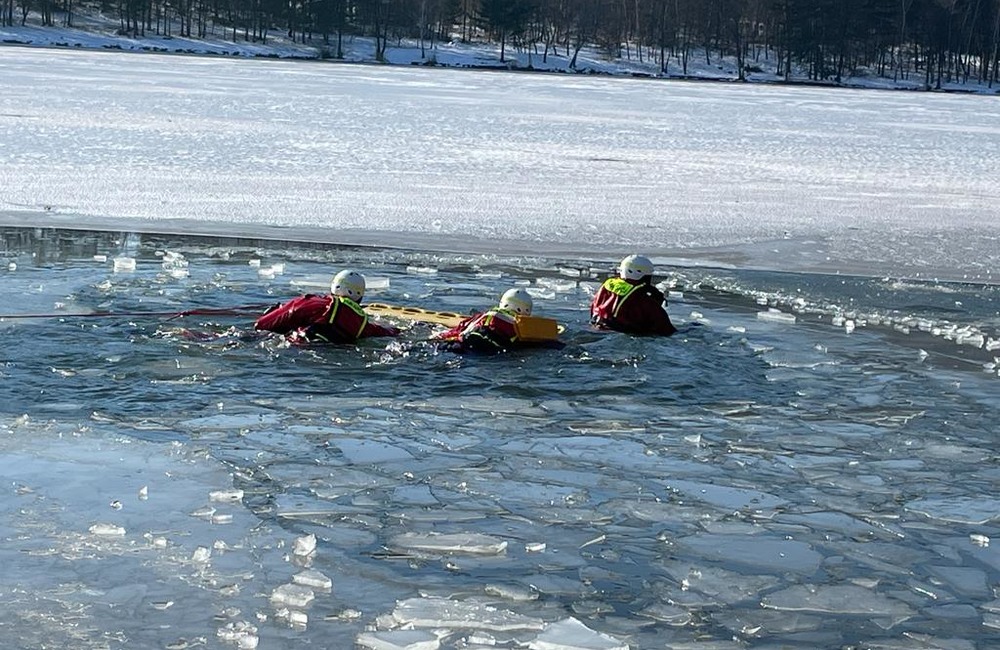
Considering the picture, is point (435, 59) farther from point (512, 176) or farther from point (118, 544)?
point (118, 544)

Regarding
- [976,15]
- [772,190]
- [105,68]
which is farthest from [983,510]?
[976,15]

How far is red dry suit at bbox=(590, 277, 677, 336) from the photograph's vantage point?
8.55 m

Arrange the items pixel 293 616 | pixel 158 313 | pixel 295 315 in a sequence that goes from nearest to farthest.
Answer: pixel 293 616 < pixel 295 315 < pixel 158 313

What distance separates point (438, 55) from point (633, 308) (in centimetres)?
6434

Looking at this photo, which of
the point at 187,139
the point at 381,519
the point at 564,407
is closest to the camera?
the point at 381,519

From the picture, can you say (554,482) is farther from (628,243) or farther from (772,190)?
(772,190)

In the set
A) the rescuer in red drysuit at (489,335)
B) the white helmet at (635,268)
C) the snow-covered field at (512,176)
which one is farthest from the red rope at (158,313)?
the snow-covered field at (512,176)

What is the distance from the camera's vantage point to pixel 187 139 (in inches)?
776

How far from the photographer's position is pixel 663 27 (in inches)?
3017

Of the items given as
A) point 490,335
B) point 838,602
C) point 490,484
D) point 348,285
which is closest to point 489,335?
point 490,335

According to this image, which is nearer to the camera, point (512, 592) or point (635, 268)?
point (512, 592)

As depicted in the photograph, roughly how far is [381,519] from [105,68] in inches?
1535

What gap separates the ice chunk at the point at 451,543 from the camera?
4848 millimetres

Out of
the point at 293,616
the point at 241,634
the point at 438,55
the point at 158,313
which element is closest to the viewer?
the point at 241,634
